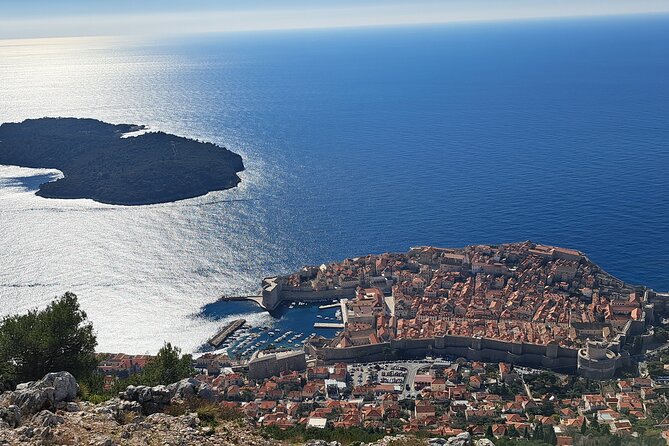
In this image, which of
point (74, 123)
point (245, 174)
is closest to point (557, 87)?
point (245, 174)

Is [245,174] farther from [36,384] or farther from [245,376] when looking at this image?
[36,384]

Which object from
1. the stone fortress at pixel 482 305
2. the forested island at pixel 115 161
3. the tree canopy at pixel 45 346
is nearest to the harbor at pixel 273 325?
the stone fortress at pixel 482 305

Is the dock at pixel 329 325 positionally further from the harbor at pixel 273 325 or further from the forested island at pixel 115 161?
the forested island at pixel 115 161

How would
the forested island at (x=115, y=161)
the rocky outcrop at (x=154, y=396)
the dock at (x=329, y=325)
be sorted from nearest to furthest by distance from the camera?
the rocky outcrop at (x=154, y=396) < the dock at (x=329, y=325) < the forested island at (x=115, y=161)

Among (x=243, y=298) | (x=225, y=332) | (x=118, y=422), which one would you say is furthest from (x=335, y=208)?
(x=118, y=422)

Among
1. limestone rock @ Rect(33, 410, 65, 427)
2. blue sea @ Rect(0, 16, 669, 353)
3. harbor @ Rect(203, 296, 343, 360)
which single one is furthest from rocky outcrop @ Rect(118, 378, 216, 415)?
blue sea @ Rect(0, 16, 669, 353)

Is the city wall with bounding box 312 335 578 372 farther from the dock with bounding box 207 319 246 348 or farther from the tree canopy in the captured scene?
the tree canopy

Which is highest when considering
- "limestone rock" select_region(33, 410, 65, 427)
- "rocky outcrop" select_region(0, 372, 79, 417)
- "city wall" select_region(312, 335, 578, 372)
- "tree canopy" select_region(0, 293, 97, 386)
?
"limestone rock" select_region(33, 410, 65, 427)
